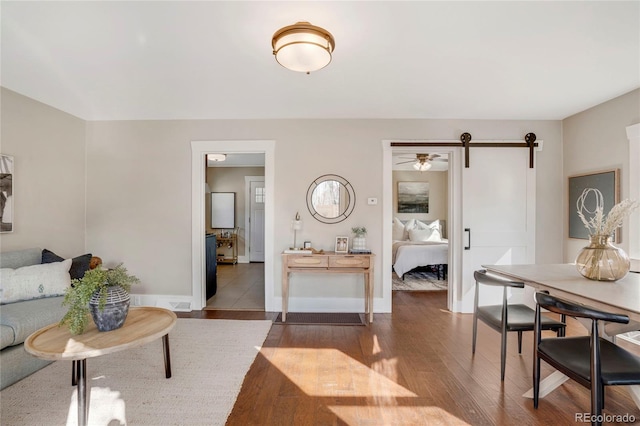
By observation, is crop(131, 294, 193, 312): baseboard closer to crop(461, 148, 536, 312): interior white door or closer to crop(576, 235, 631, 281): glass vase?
crop(461, 148, 536, 312): interior white door

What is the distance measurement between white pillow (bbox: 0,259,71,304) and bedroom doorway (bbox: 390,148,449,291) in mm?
4314

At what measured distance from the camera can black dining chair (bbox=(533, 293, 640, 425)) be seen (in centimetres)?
142

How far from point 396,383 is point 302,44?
8.11ft

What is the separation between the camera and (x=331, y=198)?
378cm

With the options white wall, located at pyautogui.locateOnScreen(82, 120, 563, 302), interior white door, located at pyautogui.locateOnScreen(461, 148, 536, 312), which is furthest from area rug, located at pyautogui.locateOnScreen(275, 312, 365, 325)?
interior white door, located at pyautogui.locateOnScreen(461, 148, 536, 312)

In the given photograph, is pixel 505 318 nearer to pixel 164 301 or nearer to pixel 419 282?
pixel 419 282

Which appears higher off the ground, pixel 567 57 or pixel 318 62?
pixel 567 57

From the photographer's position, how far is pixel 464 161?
3.71 meters

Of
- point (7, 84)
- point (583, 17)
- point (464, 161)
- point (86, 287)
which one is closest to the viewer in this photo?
point (86, 287)

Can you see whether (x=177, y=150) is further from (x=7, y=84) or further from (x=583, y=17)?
(x=583, y=17)

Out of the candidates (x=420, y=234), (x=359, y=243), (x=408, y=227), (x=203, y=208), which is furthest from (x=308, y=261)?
(x=408, y=227)

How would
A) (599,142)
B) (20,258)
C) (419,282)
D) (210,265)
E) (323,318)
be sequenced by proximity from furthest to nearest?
(419,282)
(210,265)
(323,318)
(599,142)
(20,258)

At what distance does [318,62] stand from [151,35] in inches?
48.8

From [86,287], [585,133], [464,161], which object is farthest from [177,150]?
[585,133]
